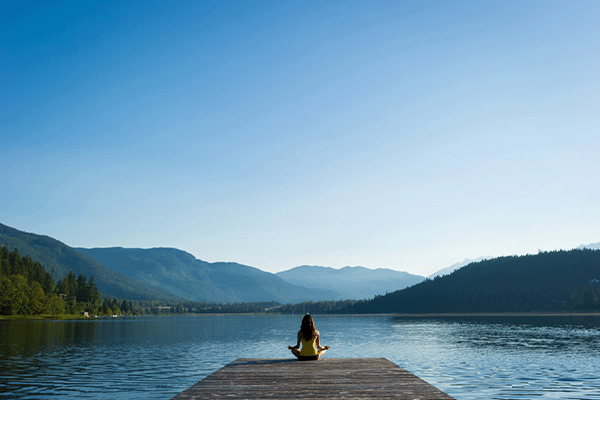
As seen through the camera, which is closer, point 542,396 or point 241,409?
point 241,409

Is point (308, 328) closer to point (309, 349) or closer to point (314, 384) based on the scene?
point (309, 349)

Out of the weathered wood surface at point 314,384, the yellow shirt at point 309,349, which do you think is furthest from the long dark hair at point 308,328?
the weathered wood surface at point 314,384

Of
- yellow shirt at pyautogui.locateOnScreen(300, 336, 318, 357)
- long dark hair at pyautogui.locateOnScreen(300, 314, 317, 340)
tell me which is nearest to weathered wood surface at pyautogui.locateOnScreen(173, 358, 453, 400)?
yellow shirt at pyautogui.locateOnScreen(300, 336, 318, 357)

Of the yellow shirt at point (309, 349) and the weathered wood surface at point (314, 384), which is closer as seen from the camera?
the weathered wood surface at point (314, 384)

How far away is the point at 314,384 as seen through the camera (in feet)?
62.0

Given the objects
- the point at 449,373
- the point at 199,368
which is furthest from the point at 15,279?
the point at 449,373

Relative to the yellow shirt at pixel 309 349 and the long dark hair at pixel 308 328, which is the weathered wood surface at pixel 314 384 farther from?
the long dark hair at pixel 308 328

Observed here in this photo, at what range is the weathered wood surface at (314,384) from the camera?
16750mm

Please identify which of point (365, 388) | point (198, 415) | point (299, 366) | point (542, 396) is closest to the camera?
point (198, 415)

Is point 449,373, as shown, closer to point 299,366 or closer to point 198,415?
point 299,366

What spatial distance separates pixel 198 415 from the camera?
14.6m

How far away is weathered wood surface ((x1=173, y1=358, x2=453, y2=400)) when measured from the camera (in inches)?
659

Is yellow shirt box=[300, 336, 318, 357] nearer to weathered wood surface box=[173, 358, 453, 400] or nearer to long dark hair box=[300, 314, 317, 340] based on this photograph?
long dark hair box=[300, 314, 317, 340]

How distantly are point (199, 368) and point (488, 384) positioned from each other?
26.0 m
